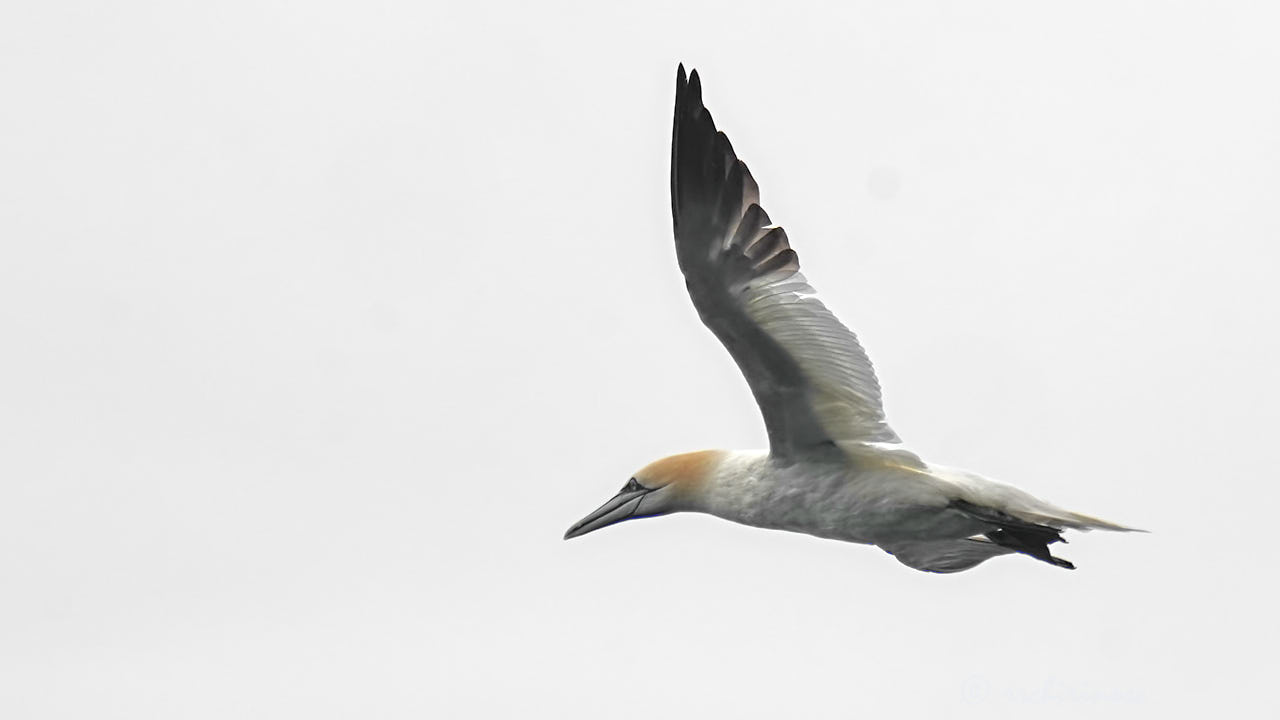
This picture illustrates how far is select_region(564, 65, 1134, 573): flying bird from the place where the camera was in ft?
41.3

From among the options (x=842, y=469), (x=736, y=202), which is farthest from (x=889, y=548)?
(x=736, y=202)

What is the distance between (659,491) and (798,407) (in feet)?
4.95

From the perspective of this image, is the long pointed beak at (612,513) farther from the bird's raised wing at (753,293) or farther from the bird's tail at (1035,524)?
the bird's tail at (1035,524)

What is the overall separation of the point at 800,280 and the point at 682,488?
1914 millimetres

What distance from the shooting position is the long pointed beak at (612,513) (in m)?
14.2

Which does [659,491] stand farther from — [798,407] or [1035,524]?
[1035,524]

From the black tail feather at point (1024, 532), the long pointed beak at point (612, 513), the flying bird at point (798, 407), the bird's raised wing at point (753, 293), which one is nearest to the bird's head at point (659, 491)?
the long pointed beak at point (612, 513)

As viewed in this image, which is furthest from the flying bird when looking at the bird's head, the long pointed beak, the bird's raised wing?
the long pointed beak

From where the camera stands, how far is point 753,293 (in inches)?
495

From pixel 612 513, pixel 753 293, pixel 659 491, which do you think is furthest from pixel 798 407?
pixel 612 513

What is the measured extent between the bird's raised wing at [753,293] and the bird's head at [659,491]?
912 millimetres

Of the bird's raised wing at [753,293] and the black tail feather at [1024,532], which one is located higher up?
the bird's raised wing at [753,293]

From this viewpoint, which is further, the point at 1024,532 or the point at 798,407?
the point at 798,407

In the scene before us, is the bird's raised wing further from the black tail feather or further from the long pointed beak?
the long pointed beak
